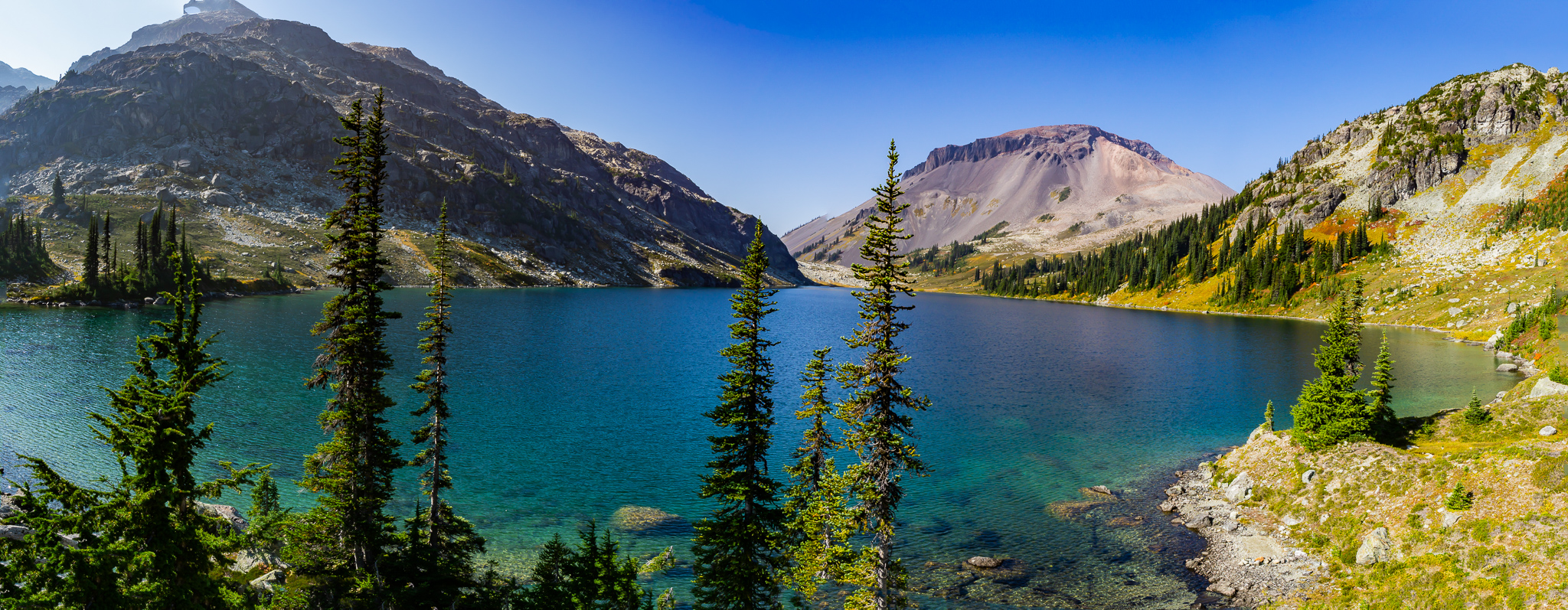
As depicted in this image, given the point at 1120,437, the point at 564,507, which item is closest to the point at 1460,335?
the point at 1120,437

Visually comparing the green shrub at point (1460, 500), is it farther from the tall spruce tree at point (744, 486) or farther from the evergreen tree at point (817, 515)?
the tall spruce tree at point (744, 486)

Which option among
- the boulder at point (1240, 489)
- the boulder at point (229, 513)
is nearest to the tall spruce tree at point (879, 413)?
the boulder at point (1240, 489)

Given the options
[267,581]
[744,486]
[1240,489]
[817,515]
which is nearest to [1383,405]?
[1240,489]

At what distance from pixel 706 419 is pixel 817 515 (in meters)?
34.1

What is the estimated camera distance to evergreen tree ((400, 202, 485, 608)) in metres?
25.0

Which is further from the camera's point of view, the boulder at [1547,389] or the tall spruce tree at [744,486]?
the boulder at [1547,389]

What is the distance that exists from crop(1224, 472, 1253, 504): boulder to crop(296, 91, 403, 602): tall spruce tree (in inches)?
1935

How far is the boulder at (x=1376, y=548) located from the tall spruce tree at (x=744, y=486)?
28.5m

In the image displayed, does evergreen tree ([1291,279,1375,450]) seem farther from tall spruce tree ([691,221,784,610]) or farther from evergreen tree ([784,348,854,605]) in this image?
tall spruce tree ([691,221,784,610])

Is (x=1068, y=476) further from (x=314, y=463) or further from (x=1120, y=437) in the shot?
(x=314, y=463)

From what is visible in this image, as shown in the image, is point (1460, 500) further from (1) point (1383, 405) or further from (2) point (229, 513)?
(2) point (229, 513)

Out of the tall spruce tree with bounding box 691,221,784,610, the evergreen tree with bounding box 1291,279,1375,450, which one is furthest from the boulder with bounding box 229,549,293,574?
the evergreen tree with bounding box 1291,279,1375,450

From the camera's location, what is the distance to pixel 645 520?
3972cm

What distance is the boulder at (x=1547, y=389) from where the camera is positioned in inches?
1630
